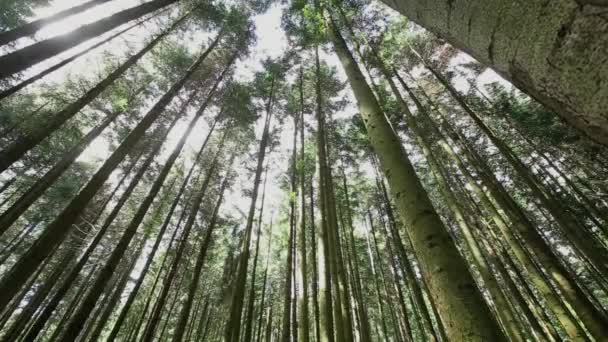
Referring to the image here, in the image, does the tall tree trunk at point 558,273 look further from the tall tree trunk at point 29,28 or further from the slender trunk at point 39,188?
the slender trunk at point 39,188


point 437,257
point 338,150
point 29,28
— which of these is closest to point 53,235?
point 29,28

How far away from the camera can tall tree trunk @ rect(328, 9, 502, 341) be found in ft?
4.38

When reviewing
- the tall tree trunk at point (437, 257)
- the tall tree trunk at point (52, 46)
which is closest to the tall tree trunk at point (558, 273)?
the tall tree trunk at point (437, 257)

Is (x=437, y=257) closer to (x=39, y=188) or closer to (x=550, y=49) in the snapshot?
(x=550, y=49)

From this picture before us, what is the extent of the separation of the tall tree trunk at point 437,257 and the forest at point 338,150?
0.03 feet

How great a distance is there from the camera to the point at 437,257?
1.55m

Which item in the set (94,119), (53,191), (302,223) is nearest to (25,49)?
(302,223)

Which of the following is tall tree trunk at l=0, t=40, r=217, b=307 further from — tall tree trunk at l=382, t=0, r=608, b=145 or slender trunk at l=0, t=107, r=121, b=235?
tall tree trunk at l=382, t=0, r=608, b=145

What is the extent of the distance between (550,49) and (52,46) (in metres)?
4.24

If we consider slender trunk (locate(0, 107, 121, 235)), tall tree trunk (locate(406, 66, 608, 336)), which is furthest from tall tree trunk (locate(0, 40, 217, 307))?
tall tree trunk (locate(406, 66, 608, 336))

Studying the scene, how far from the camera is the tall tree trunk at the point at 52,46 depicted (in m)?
2.79

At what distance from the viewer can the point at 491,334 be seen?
1282 mm

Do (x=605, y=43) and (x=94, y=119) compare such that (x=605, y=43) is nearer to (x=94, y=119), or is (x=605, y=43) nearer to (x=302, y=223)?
(x=302, y=223)

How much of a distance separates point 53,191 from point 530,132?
24680 mm
